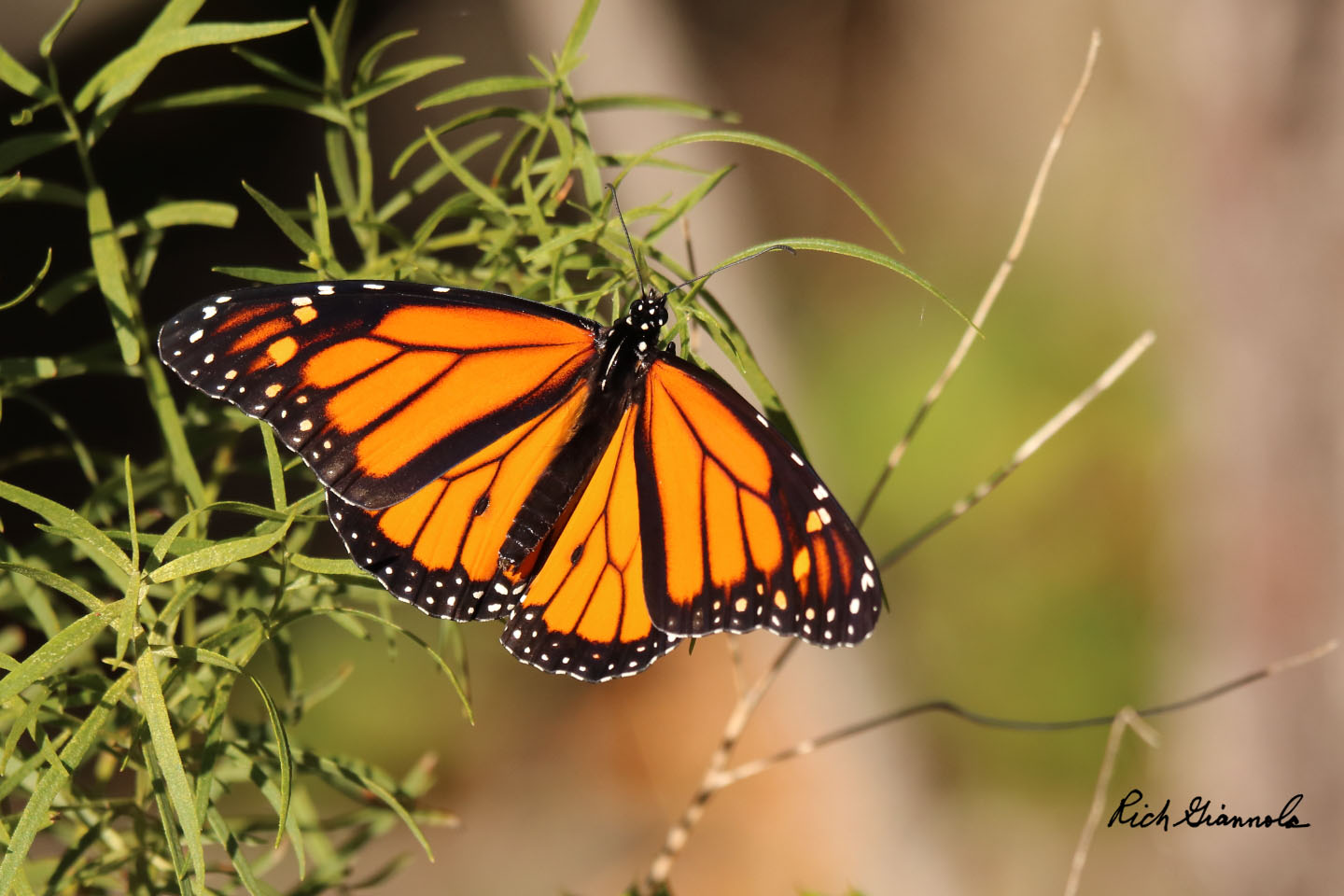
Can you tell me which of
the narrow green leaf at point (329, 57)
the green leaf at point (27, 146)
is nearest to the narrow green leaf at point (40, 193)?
the green leaf at point (27, 146)

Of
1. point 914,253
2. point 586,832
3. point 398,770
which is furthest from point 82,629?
point 914,253

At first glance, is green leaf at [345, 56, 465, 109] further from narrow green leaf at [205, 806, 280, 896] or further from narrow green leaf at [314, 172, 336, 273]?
narrow green leaf at [205, 806, 280, 896]

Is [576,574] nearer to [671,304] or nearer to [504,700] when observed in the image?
[671,304]

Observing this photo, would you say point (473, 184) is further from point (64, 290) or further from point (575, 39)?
point (64, 290)

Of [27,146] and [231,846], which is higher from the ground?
[27,146]

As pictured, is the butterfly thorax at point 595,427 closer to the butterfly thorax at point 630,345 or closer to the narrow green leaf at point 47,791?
the butterfly thorax at point 630,345

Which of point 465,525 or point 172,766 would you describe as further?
point 465,525
